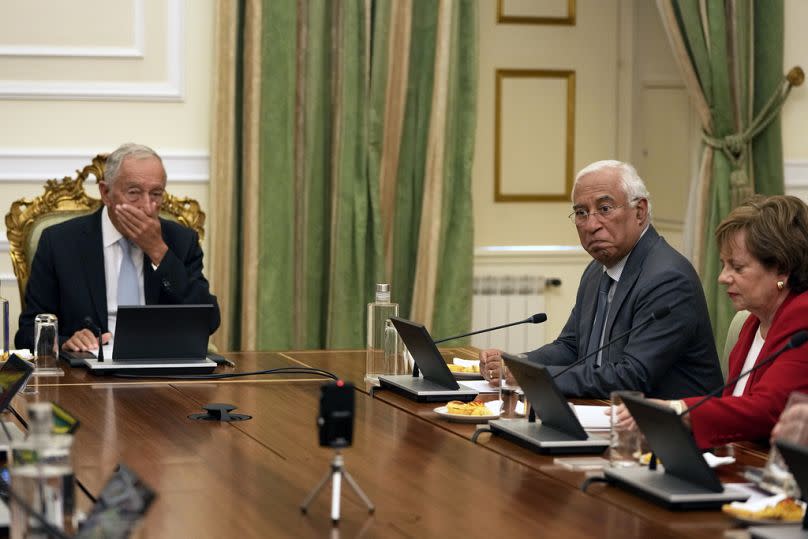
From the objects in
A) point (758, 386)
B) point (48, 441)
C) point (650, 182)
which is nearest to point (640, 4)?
point (650, 182)

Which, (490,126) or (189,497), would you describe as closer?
(189,497)

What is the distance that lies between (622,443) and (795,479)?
432 millimetres

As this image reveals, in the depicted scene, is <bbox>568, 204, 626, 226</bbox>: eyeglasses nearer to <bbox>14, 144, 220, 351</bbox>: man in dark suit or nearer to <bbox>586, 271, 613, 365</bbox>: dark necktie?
<bbox>586, 271, 613, 365</bbox>: dark necktie

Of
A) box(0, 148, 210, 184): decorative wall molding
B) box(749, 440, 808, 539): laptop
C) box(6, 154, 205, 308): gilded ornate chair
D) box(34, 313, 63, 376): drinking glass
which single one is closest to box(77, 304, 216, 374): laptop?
box(34, 313, 63, 376): drinking glass

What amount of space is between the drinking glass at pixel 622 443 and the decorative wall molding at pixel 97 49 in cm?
324

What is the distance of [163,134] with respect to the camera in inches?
201

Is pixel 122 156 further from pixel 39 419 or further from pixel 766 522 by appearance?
pixel 766 522

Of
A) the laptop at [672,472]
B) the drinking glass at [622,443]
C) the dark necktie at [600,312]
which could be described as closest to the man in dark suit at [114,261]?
the dark necktie at [600,312]

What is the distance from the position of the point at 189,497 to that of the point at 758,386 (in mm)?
1226

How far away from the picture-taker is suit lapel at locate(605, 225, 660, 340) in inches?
132

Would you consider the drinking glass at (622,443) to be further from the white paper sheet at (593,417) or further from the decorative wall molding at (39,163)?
the decorative wall molding at (39,163)

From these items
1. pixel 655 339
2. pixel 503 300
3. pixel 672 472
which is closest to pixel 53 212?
pixel 655 339

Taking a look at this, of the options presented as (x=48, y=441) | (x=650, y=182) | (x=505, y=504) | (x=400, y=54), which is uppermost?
(x=400, y=54)

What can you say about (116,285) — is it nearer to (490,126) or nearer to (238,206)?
(238,206)
